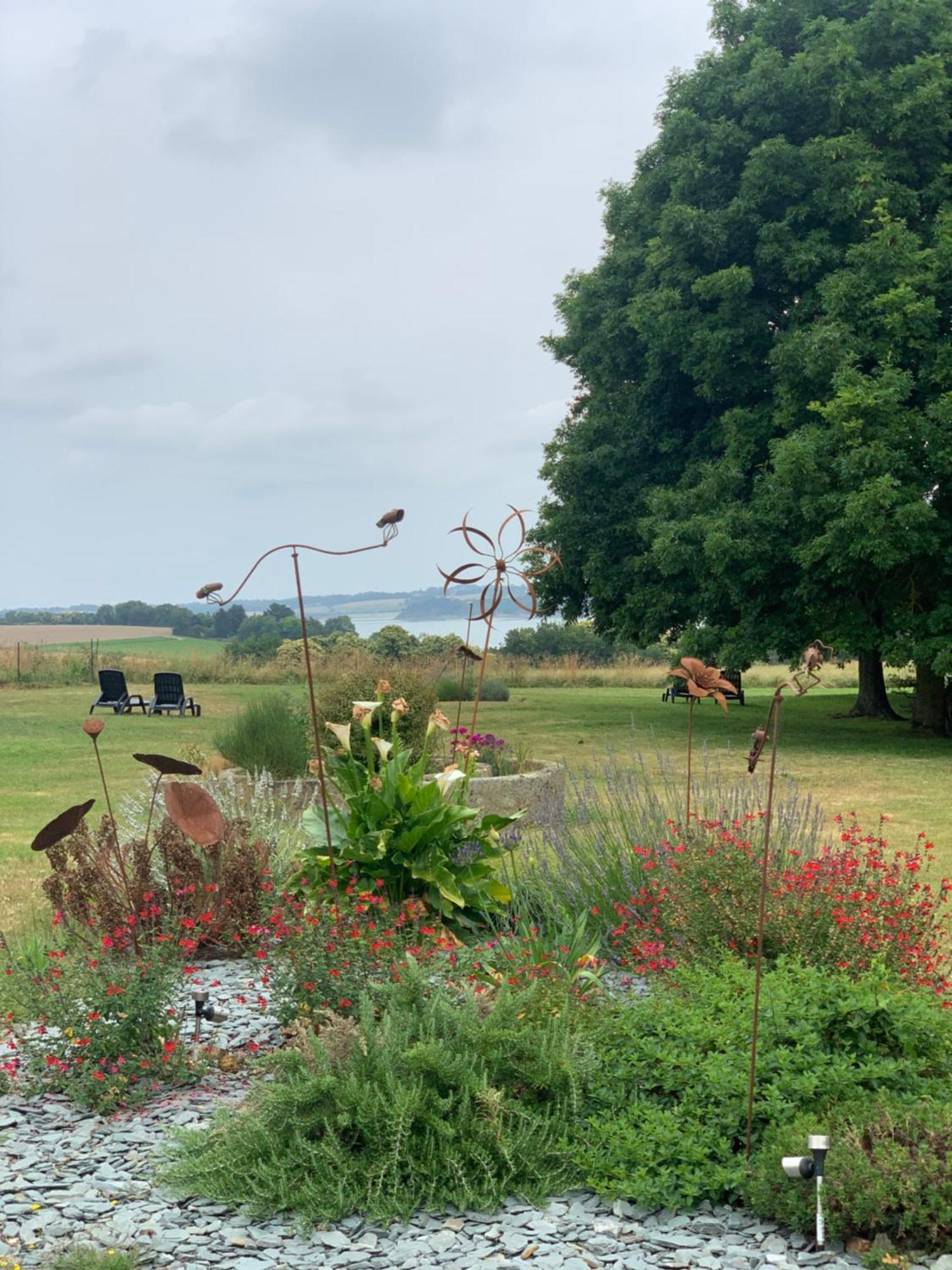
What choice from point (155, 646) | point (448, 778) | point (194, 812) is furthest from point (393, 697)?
point (155, 646)

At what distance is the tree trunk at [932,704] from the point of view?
17.3 meters

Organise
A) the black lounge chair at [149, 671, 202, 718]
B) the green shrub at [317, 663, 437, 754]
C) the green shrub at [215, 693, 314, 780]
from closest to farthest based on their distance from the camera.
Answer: the green shrub at [317, 663, 437, 754] < the green shrub at [215, 693, 314, 780] < the black lounge chair at [149, 671, 202, 718]

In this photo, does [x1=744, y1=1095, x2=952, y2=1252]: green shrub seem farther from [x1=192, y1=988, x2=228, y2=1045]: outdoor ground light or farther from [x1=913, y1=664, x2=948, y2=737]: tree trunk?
[x1=913, y1=664, x2=948, y2=737]: tree trunk

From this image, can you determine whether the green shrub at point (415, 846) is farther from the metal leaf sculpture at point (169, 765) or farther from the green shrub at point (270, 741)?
the green shrub at point (270, 741)

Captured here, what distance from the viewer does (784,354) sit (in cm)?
1501

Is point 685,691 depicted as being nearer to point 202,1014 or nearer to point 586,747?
point 586,747

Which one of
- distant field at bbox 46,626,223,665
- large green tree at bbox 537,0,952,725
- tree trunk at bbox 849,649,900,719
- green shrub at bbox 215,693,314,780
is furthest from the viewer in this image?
distant field at bbox 46,626,223,665

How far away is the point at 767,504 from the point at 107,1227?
43.1ft

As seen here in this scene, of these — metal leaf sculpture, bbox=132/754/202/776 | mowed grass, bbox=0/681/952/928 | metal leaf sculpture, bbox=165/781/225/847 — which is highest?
metal leaf sculpture, bbox=132/754/202/776

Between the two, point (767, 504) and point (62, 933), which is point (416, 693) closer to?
point (62, 933)

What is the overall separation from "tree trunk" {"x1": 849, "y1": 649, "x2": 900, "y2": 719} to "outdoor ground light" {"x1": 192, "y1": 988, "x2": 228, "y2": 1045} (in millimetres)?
17383

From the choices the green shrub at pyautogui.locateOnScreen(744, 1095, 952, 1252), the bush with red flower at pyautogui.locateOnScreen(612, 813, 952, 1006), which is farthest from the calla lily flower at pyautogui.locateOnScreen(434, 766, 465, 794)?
the green shrub at pyautogui.locateOnScreen(744, 1095, 952, 1252)

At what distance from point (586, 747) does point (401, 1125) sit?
40.4 feet

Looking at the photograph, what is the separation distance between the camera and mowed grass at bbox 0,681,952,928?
9555 mm
